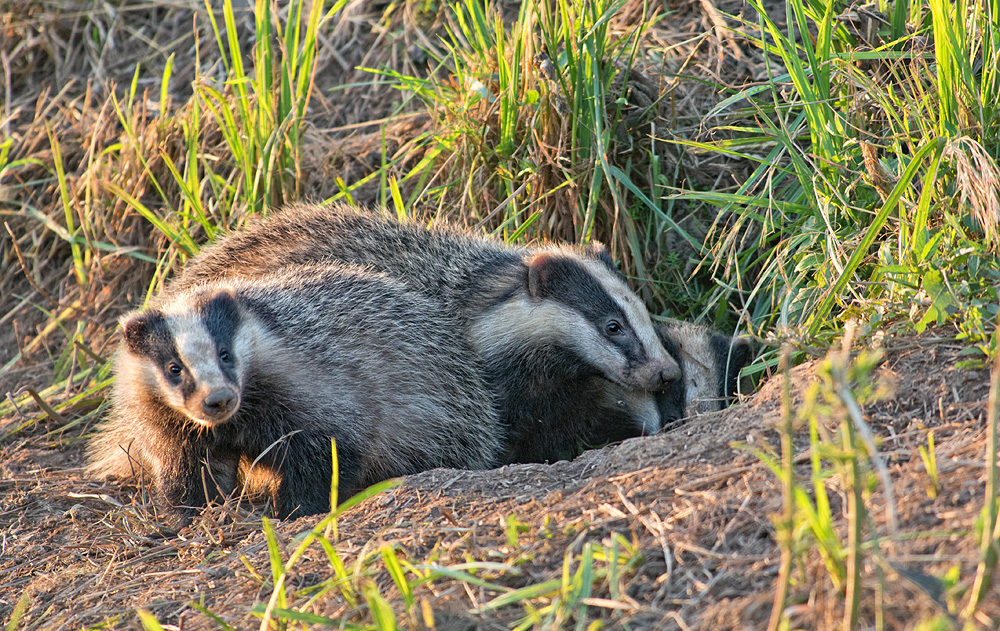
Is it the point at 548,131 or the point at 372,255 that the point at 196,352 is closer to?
the point at 372,255

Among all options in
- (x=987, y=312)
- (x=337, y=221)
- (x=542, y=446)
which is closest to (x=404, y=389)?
(x=542, y=446)

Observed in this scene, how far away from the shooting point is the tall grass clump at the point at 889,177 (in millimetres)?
3277

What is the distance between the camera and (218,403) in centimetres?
368

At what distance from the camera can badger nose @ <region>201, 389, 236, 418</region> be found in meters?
3.66

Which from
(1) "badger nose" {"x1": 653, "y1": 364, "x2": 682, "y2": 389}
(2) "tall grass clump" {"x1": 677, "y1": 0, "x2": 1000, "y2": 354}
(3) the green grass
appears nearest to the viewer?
(3) the green grass

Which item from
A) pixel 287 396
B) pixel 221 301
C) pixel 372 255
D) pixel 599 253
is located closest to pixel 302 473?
pixel 287 396

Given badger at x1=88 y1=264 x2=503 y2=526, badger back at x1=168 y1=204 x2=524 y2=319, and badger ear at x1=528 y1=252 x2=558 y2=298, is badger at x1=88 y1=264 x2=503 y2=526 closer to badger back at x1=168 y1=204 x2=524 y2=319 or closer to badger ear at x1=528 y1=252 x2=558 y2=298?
badger back at x1=168 y1=204 x2=524 y2=319

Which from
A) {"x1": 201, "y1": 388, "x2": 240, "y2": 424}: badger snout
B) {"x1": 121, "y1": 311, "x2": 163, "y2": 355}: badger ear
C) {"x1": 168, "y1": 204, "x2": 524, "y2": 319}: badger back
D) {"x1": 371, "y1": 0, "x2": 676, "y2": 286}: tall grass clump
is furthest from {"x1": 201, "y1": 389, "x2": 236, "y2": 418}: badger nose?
{"x1": 371, "y1": 0, "x2": 676, "y2": 286}: tall grass clump

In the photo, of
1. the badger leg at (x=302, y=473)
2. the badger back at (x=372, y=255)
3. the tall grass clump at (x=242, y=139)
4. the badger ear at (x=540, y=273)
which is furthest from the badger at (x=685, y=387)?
the tall grass clump at (x=242, y=139)

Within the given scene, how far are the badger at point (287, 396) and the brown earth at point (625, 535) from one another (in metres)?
0.28

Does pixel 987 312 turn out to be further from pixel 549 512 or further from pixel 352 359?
pixel 352 359

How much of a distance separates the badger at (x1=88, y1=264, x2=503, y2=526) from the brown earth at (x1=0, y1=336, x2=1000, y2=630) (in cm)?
28

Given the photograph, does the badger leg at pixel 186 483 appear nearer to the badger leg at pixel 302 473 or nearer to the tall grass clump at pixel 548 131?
the badger leg at pixel 302 473

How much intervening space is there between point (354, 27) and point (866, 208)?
4144 mm
